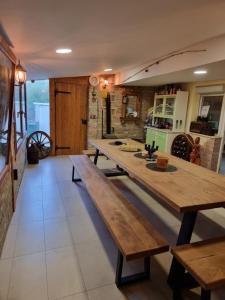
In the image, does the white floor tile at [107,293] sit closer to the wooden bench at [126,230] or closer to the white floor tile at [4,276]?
the wooden bench at [126,230]

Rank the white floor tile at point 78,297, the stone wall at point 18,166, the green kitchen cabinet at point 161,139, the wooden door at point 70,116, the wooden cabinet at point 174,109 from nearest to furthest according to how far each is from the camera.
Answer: the white floor tile at point 78,297
the stone wall at point 18,166
the wooden cabinet at point 174,109
the green kitchen cabinet at point 161,139
the wooden door at point 70,116

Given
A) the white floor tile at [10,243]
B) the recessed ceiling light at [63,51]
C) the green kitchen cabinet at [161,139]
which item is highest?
the recessed ceiling light at [63,51]

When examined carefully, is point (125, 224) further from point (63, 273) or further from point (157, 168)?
point (157, 168)

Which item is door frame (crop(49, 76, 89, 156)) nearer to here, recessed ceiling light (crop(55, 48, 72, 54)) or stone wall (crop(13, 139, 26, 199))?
stone wall (crop(13, 139, 26, 199))

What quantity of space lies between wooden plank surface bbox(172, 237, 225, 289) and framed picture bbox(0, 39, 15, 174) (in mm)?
1860

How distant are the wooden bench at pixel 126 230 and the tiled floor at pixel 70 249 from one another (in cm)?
17

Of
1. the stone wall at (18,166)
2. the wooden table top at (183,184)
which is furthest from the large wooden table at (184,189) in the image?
the stone wall at (18,166)

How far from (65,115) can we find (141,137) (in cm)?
250

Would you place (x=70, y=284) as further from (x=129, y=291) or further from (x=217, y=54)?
(x=217, y=54)

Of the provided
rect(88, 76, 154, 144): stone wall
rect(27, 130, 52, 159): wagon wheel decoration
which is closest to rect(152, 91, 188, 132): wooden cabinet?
rect(88, 76, 154, 144): stone wall

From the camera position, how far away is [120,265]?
1744 mm

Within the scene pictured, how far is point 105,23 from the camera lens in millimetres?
1760

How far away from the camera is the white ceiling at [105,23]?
4.62ft

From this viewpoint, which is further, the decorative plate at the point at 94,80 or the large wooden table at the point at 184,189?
Result: the decorative plate at the point at 94,80
